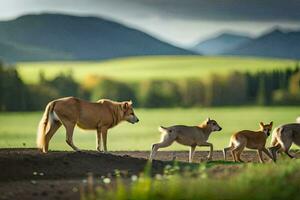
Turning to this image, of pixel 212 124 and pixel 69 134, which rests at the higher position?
pixel 212 124

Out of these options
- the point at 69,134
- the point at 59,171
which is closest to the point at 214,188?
the point at 59,171

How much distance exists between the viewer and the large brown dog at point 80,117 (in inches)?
673

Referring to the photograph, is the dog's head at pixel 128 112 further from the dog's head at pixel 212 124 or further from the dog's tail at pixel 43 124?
the dog's tail at pixel 43 124

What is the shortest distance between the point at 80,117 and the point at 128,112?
1.52 meters

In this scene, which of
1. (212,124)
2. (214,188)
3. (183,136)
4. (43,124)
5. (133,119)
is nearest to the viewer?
(214,188)

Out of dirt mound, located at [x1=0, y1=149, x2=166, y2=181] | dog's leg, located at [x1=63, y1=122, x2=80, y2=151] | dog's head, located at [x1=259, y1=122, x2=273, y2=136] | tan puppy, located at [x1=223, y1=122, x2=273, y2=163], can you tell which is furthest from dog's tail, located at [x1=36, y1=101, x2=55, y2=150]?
dog's head, located at [x1=259, y1=122, x2=273, y2=136]

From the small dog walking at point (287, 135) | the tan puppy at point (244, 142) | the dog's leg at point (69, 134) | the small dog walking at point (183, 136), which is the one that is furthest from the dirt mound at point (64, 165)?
the small dog walking at point (287, 135)

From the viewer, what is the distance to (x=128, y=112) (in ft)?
61.7

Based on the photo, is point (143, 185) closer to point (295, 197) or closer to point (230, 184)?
point (230, 184)

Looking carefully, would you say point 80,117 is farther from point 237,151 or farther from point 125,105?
point 237,151

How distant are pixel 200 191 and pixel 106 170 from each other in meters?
4.00

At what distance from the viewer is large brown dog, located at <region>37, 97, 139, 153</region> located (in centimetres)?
1709

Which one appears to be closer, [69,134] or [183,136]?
[183,136]

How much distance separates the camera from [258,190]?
10.6m
